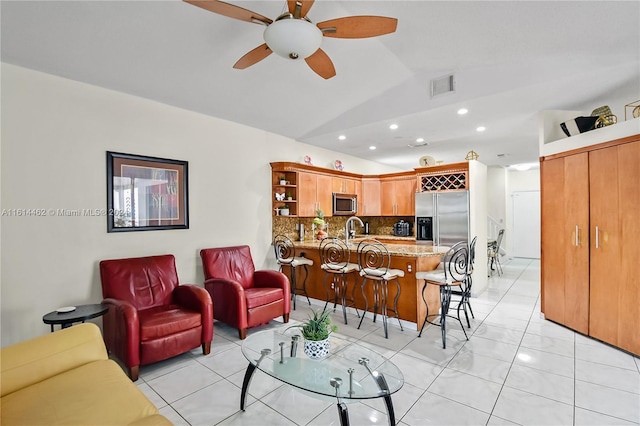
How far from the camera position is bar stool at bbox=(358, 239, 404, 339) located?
3508 mm

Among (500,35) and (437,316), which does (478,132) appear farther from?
(437,316)

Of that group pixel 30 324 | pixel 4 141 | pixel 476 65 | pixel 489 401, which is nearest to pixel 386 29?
pixel 476 65

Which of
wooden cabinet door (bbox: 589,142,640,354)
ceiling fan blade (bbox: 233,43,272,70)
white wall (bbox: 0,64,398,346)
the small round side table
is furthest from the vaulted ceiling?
the small round side table

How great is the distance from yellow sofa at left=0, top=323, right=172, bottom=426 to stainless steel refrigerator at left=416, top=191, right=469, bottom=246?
197 inches

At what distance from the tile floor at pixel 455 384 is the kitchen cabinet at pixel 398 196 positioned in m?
3.22

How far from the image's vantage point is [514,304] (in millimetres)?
4625

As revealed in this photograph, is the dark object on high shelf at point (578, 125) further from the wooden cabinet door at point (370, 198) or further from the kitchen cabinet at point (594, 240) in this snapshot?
the wooden cabinet door at point (370, 198)

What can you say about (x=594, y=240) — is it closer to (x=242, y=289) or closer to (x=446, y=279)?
(x=446, y=279)

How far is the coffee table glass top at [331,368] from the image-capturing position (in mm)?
1731

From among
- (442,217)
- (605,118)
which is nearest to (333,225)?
(442,217)

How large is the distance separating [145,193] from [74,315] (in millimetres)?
1545

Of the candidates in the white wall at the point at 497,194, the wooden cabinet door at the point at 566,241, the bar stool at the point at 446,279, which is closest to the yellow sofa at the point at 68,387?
the bar stool at the point at 446,279

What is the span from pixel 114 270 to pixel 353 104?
12.0 feet

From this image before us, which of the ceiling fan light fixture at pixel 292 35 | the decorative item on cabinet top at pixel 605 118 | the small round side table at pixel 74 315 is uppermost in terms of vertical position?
the ceiling fan light fixture at pixel 292 35
